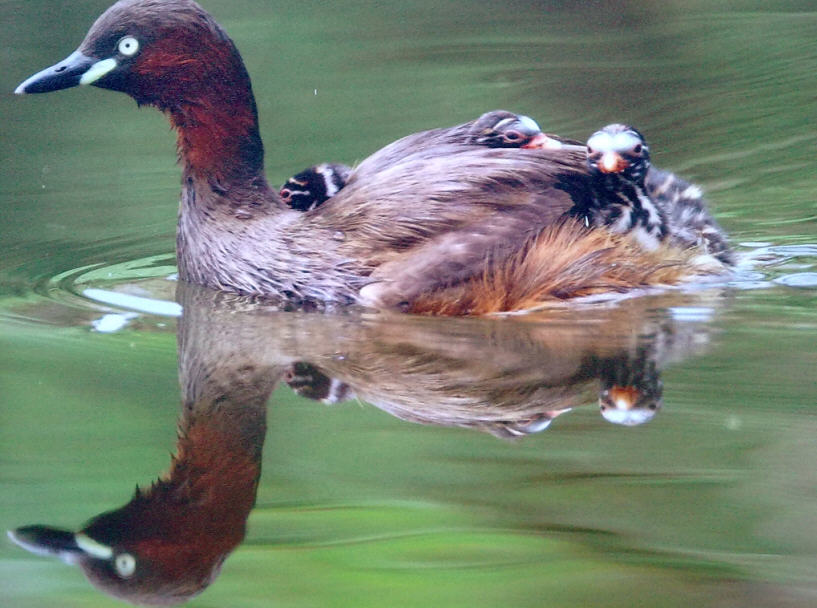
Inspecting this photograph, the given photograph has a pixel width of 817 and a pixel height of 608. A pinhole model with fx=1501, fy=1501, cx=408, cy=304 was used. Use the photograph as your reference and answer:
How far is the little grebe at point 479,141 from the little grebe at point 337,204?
114 mm

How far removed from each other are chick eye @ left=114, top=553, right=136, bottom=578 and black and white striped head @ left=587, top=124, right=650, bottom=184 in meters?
2.89

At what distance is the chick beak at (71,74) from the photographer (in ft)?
20.2

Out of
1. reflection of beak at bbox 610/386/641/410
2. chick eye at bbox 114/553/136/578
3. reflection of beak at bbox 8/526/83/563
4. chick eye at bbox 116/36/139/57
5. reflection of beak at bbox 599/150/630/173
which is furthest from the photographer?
chick eye at bbox 116/36/139/57

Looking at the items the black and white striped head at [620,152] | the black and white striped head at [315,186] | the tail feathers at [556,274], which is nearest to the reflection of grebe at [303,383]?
the tail feathers at [556,274]

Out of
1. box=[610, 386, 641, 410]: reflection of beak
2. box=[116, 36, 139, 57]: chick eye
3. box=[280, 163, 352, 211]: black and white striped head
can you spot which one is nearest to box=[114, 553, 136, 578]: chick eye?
box=[610, 386, 641, 410]: reflection of beak

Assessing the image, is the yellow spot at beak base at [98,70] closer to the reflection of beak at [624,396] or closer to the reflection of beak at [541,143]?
the reflection of beak at [541,143]

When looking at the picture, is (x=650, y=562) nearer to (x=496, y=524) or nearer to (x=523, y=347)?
(x=496, y=524)

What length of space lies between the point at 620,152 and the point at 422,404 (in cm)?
164

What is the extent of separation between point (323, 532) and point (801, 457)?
1320 mm

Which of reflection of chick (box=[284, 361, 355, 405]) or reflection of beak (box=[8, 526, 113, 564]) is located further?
reflection of chick (box=[284, 361, 355, 405])

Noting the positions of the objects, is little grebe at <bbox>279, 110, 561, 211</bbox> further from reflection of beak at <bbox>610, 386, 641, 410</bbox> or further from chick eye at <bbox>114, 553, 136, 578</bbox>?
chick eye at <bbox>114, 553, 136, 578</bbox>

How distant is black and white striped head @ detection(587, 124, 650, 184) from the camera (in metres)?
5.75

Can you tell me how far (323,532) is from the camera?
367 centimetres

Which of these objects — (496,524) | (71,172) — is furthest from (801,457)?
(71,172)
